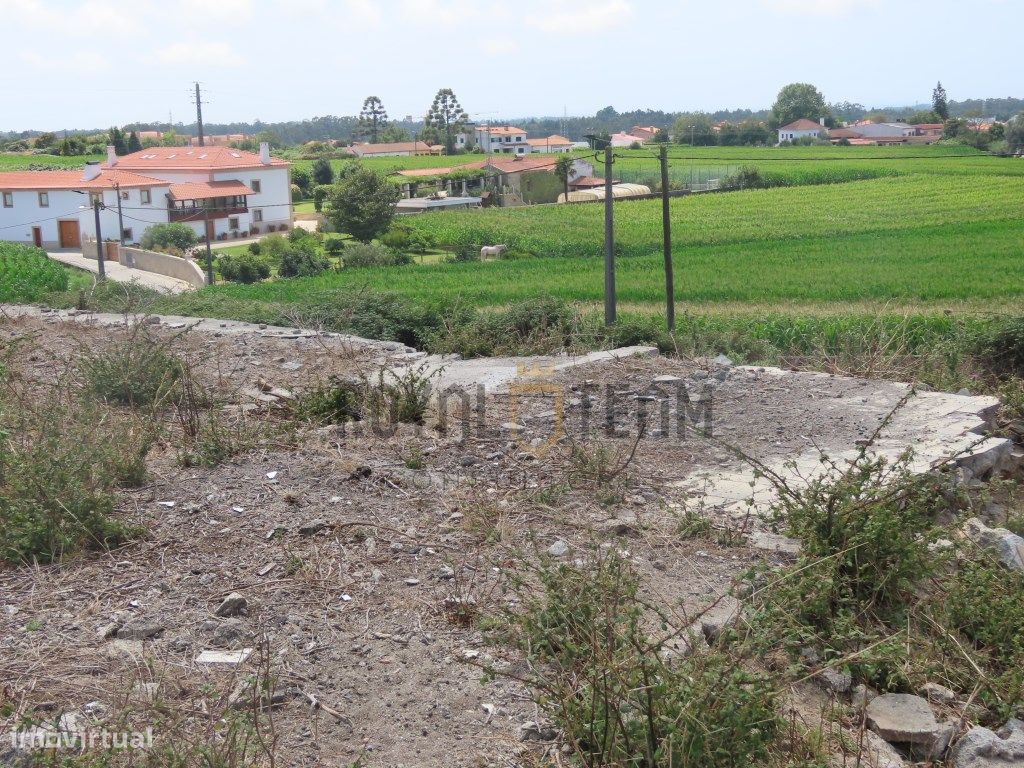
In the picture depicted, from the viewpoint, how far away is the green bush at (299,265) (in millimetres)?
36906

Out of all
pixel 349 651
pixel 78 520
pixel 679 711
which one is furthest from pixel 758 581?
pixel 78 520

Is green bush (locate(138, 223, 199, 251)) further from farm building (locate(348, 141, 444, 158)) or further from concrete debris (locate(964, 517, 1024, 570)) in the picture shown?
farm building (locate(348, 141, 444, 158))

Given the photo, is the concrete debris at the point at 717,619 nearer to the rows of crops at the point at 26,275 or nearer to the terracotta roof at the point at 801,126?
the rows of crops at the point at 26,275

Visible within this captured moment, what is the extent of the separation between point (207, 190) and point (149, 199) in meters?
3.66

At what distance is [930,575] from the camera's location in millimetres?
5926

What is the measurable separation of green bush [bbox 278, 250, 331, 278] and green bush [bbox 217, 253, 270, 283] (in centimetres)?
101

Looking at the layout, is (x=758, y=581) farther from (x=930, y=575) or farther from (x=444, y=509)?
(x=444, y=509)

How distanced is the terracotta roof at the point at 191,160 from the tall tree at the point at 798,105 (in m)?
45.0

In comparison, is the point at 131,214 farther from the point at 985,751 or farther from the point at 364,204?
the point at 985,751

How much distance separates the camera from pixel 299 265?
37.0 meters

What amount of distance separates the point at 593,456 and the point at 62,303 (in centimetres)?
1330

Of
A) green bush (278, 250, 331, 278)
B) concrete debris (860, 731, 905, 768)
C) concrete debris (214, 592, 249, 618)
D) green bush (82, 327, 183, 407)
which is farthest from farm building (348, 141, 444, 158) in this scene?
concrete debris (860, 731, 905, 768)

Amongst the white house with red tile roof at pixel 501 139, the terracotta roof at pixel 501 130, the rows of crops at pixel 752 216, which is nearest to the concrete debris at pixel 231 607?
the rows of crops at pixel 752 216

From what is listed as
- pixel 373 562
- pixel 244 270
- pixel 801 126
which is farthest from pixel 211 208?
pixel 373 562
